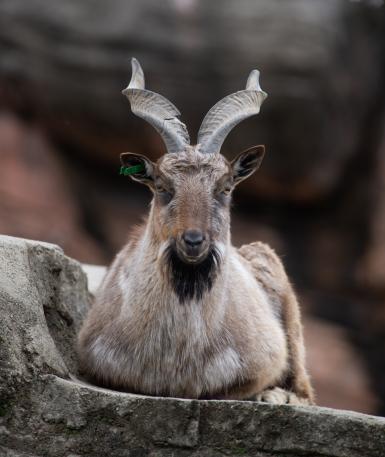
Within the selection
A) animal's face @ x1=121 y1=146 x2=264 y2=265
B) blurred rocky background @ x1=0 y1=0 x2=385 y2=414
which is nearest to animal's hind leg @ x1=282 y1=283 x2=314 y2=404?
animal's face @ x1=121 y1=146 x2=264 y2=265

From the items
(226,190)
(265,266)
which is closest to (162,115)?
(226,190)

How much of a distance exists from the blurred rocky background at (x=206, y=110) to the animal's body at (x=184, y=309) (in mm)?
8291

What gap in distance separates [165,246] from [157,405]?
137 cm

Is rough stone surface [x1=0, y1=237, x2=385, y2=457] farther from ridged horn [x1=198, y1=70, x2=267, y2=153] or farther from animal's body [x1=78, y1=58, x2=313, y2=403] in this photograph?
ridged horn [x1=198, y1=70, x2=267, y2=153]

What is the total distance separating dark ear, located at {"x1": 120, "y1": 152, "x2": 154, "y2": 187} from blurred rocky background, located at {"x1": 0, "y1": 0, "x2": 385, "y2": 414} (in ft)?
27.8

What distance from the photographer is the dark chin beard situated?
21.6 feet

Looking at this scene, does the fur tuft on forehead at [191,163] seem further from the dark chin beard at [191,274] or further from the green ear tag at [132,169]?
the dark chin beard at [191,274]

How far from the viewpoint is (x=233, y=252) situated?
7934mm

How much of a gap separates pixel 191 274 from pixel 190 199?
1.65ft

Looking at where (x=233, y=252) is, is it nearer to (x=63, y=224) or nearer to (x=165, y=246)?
(x=165, y=246)

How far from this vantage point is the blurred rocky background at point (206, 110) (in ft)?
50.6

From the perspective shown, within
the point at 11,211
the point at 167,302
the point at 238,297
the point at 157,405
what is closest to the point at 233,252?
the point at 238,297

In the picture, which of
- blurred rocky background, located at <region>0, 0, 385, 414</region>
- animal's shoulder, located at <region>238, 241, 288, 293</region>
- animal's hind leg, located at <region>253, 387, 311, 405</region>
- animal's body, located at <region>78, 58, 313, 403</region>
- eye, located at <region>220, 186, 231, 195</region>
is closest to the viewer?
animal's body, located at <region>78, 58, 313, 403</region>

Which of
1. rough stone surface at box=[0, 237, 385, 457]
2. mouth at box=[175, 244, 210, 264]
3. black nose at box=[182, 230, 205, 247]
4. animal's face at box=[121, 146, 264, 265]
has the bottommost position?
rough stone surface at box=[0, 237, 385, 457]
